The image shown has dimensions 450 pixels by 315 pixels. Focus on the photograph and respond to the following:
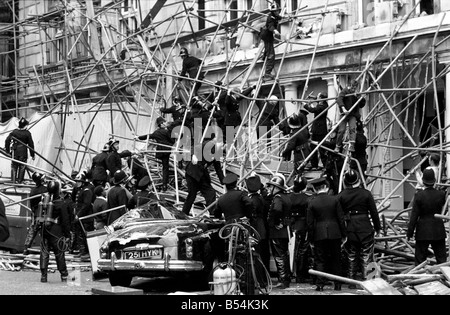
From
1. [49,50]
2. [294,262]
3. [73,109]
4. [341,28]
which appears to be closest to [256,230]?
[294,262]

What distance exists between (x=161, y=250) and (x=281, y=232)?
6.92ft

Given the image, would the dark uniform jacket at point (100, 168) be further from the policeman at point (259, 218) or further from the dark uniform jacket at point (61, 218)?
the policeman at point (259, 218)

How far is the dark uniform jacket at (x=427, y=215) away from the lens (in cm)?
1537

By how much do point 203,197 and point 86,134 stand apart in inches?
323

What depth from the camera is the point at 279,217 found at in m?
16.2

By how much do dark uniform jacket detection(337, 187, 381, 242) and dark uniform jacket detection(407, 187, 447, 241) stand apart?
1.88 ft

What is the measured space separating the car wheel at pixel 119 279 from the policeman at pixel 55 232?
6.01ft

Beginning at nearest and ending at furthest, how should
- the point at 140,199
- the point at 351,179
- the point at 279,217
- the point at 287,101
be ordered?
the point at 351,179 < the point at 279,217 < the point at 140,199 < the point at 287,101

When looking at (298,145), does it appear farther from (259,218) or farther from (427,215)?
(427,215)

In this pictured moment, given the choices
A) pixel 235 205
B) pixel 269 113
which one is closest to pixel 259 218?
pixel 235 205

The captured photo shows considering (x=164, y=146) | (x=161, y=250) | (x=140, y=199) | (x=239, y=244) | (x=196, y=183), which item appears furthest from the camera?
(x=164, y=146)

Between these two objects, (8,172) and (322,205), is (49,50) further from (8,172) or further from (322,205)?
(322,205)
